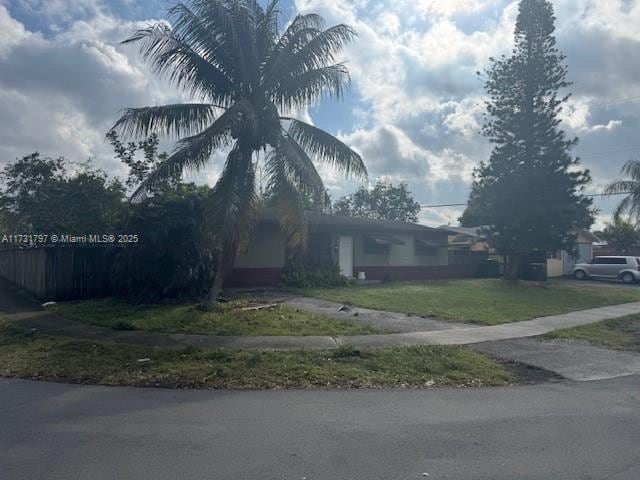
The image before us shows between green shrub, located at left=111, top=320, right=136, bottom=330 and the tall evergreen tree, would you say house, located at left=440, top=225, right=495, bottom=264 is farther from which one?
green shrub, located at left=111, top=320, right=136, bottom=330

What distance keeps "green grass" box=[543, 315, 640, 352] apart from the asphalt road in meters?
4.32

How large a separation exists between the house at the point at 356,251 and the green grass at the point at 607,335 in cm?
1016

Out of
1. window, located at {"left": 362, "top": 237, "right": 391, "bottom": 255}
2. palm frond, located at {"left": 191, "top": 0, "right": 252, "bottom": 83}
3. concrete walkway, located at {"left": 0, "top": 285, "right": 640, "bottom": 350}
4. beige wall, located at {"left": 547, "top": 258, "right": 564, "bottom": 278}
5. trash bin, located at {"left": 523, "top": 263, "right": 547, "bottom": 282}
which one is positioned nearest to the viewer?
concrete walkway, located at {"left": 0, "top": 285, "right": 640, "bottom": 350}

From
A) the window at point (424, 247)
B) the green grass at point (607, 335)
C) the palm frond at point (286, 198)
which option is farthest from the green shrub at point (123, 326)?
the window at point (424, 247)

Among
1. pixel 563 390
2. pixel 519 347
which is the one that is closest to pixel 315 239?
pixel 519 347

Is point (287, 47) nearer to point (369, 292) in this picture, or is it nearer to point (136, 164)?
point (369, 292)

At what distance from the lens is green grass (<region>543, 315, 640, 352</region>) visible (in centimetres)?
1131

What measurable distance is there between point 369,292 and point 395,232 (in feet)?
24.2

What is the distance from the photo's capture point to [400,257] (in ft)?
88.6

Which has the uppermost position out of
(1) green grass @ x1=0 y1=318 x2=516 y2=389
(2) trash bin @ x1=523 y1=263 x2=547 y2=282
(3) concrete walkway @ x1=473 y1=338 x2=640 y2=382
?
(2) trash bin @ x1=523 y1=263 x2=547 y2=282

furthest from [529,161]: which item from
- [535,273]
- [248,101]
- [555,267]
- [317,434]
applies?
[317,434]

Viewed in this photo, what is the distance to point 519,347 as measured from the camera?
10.4 meters

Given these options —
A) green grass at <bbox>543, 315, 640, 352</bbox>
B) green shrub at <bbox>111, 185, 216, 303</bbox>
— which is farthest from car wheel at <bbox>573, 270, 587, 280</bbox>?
green shrub at <bbox>111, 185, 216, 303</bbox>

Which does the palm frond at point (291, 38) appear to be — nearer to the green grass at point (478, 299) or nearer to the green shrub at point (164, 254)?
the green shrub at point (164, 254)
